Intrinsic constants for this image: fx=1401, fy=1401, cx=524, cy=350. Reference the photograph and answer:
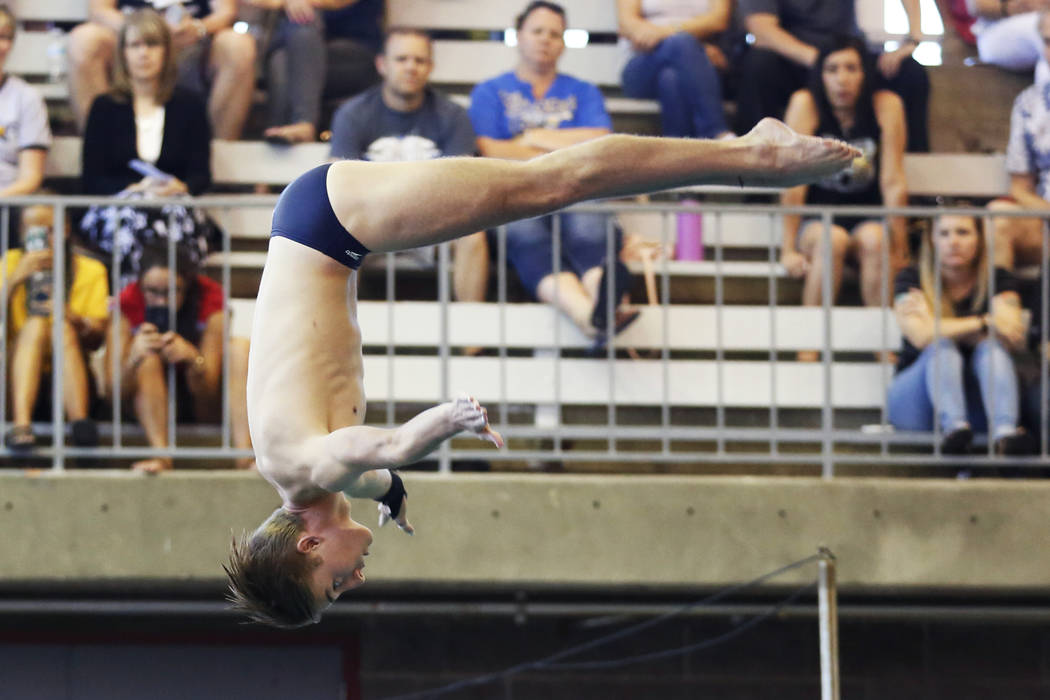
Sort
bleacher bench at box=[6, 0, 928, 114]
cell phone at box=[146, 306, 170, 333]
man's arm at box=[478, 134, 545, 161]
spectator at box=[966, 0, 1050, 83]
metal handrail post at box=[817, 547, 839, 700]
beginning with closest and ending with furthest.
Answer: metal handrail post at box=[817, 547, 839, 700]
cell phone at box=[146, 306, 170, 333]
man's arm at box=[478, 134, 545, 161]
spectator at box=[966, 0, 1050, 83]
bleacher bench at box=[6, 0, 928, 114]

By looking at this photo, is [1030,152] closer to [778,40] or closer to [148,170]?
[778,40]

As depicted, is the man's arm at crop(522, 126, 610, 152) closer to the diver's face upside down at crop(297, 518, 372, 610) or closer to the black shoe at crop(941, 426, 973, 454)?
the black shoe at crop(941, 426, 973, 454)

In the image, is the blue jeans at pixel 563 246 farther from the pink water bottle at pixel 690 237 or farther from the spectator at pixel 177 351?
the spectator at pixel 177 351

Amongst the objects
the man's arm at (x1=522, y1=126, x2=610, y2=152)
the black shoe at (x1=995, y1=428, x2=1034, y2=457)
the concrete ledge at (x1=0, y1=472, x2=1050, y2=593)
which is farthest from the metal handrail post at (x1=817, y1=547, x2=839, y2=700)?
the man's arm at (x1=522, y1=126, x2=610, y2=152)

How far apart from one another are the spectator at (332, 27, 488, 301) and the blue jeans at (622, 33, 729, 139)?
882 mm

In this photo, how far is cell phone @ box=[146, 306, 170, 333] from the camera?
495 centimetres

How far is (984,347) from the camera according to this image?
4855mm

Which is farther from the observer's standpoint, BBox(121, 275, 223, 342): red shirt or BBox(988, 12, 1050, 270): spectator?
BBox(988, 12, 1050, 270): spectator

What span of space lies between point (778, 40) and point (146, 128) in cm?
259

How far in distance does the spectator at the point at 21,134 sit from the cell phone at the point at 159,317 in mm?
1023

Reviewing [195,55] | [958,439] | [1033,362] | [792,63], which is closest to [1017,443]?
[958,439]

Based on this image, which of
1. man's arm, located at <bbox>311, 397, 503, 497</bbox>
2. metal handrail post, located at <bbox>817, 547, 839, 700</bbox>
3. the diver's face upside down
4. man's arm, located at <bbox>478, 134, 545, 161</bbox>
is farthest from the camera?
man's arm, located at <bbox>478, 134, 545, 161</bbox>

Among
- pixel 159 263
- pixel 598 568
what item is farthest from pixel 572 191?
pixel 159 263

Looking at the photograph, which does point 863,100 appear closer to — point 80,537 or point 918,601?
point 918,601
